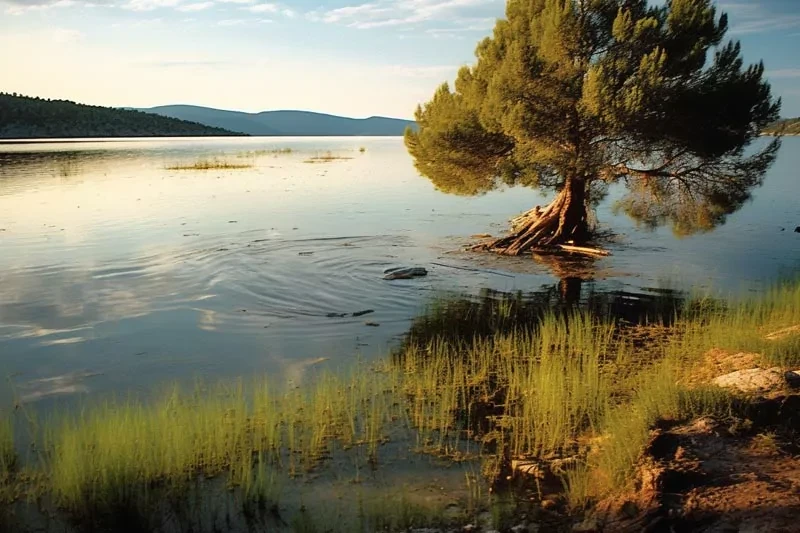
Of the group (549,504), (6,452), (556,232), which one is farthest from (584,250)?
(6,452)

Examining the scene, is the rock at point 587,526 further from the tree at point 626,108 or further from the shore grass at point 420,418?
the tree at point 626,108

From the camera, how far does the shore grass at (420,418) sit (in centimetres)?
659

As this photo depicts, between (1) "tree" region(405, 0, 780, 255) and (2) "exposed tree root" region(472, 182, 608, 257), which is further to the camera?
(2) "exposed tree root" region(472, 182, 608, 257)

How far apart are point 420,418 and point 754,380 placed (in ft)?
13.5

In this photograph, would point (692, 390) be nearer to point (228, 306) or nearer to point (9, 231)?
point (228, 306)

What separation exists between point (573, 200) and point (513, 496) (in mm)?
17976

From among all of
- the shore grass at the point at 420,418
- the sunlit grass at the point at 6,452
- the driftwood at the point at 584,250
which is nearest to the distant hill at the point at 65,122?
the driftwood at the point at 584,250

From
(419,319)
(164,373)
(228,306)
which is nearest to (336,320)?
(419,319)

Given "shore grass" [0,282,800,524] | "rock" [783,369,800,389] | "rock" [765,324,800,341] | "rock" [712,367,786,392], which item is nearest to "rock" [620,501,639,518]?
"shore grass" [0,282,800,524]

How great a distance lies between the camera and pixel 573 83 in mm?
19844

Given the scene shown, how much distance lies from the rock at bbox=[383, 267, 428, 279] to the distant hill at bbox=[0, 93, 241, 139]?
142m

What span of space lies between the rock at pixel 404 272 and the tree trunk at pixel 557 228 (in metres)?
4.92

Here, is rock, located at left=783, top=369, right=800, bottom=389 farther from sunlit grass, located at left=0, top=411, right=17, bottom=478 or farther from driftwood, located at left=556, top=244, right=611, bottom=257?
driftwood, located at left=556, top=244, right=611, bottom=257

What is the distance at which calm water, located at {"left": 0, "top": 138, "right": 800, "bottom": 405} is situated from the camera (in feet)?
38.7
